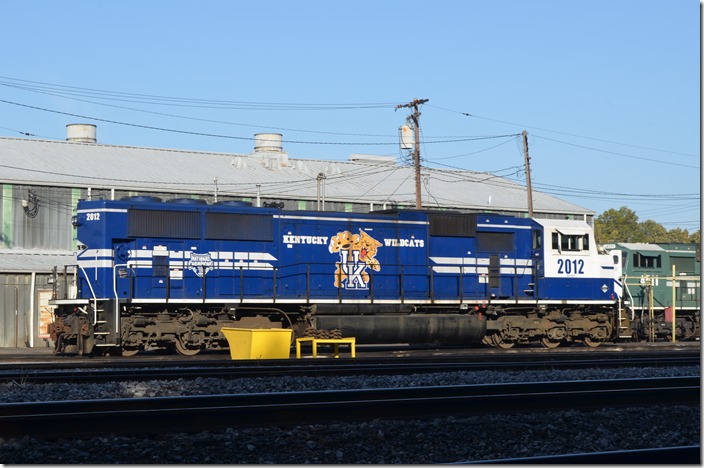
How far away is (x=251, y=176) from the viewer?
1647 inches

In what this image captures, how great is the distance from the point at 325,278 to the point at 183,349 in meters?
3.97

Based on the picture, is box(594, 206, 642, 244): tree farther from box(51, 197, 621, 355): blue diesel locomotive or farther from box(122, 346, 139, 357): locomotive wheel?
box(122, 346, 139, 357): locomotive wheel

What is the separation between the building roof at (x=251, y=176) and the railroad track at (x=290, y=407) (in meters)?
27.3

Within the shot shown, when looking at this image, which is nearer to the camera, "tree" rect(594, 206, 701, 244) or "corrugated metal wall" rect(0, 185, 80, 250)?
"corrugated metal wall" rect(0, 185, 80, 250)

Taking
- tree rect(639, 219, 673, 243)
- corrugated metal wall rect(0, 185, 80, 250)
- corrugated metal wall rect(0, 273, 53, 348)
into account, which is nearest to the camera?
corrugated metal wall rect(0, 273, 53, 348)

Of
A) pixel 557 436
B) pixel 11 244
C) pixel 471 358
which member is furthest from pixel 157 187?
pixel 557 436

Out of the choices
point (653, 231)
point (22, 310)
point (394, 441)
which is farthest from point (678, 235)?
point (394, 441)

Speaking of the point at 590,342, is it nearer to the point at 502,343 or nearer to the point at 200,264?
the point at 502,343

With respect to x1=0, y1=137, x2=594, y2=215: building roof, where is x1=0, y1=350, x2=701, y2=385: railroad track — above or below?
below

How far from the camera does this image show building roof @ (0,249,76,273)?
30.6m

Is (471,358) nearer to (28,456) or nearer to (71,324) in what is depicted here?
(71,324)

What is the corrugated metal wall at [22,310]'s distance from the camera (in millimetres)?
30188

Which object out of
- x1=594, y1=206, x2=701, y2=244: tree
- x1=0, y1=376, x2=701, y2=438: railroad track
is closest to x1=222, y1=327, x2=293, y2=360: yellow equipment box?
x1=0, y1=376, x2=701, y2=438: railroad track

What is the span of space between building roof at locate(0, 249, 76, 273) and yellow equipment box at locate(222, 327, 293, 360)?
11511mm
